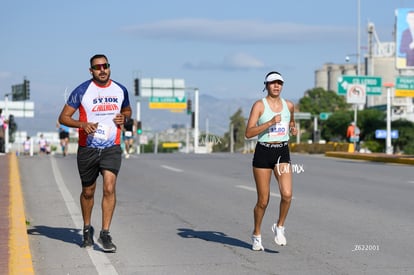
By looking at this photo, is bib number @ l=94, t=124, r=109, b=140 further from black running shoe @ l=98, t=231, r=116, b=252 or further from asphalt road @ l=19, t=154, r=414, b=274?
asphalt road @ l=19, t=154, r=414, b=274

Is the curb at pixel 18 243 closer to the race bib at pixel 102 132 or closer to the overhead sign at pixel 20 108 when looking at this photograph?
the race bib at pixel 102 132

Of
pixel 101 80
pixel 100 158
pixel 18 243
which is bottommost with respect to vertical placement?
pixel 18 243

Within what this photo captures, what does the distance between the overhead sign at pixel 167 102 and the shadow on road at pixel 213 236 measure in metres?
78.8

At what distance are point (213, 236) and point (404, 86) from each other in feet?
159

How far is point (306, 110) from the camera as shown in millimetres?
129125

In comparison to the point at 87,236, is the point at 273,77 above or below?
above

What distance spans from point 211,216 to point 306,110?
384ft

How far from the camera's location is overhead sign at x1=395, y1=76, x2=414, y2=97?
56.9 m

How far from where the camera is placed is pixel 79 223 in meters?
12.0

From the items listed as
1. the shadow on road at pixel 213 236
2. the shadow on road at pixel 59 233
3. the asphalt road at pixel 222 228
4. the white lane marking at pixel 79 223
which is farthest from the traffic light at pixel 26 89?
the shadow on road at pixel 213 236

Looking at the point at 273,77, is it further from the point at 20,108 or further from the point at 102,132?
the point at 20,108

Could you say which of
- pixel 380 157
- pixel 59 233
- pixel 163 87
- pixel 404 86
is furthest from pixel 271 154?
pixel 163 87

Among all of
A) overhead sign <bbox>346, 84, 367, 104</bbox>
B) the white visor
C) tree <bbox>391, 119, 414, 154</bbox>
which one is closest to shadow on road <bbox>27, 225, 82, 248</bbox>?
the white visor

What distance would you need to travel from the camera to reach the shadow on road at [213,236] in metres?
9.90
